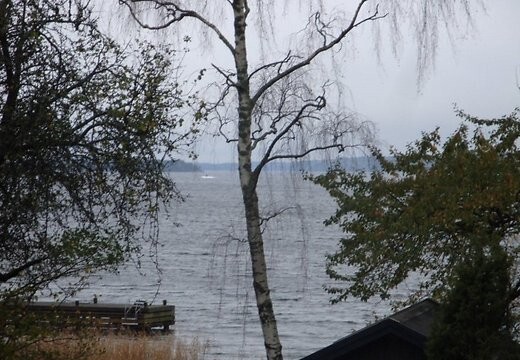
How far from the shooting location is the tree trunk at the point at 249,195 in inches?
573

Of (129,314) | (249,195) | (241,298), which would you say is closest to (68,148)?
(249,195)

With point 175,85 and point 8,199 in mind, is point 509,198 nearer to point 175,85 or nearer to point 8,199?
point 175,85

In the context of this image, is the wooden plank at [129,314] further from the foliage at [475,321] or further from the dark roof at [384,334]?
the foliage at [475,321]

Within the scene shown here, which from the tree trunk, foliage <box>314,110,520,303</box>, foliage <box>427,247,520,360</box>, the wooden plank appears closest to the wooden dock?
the wooden plank

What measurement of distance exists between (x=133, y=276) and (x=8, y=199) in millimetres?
67420

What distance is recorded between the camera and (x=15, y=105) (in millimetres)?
11164

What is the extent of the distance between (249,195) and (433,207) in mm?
3711

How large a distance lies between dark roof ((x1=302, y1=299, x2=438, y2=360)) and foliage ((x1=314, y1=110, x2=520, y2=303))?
5.20 feet

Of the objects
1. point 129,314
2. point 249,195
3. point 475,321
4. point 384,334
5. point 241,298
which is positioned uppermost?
point 249,195

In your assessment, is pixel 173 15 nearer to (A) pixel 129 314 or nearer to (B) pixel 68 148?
(B) pixel 68 148

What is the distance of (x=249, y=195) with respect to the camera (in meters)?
14.7

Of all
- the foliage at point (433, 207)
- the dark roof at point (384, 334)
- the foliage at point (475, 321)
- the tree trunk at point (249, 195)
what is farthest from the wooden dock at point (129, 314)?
the foliage at point (475, 321)

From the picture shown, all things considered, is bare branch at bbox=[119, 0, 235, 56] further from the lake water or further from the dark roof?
the lake water

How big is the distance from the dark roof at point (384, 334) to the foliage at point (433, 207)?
1.59 meters
